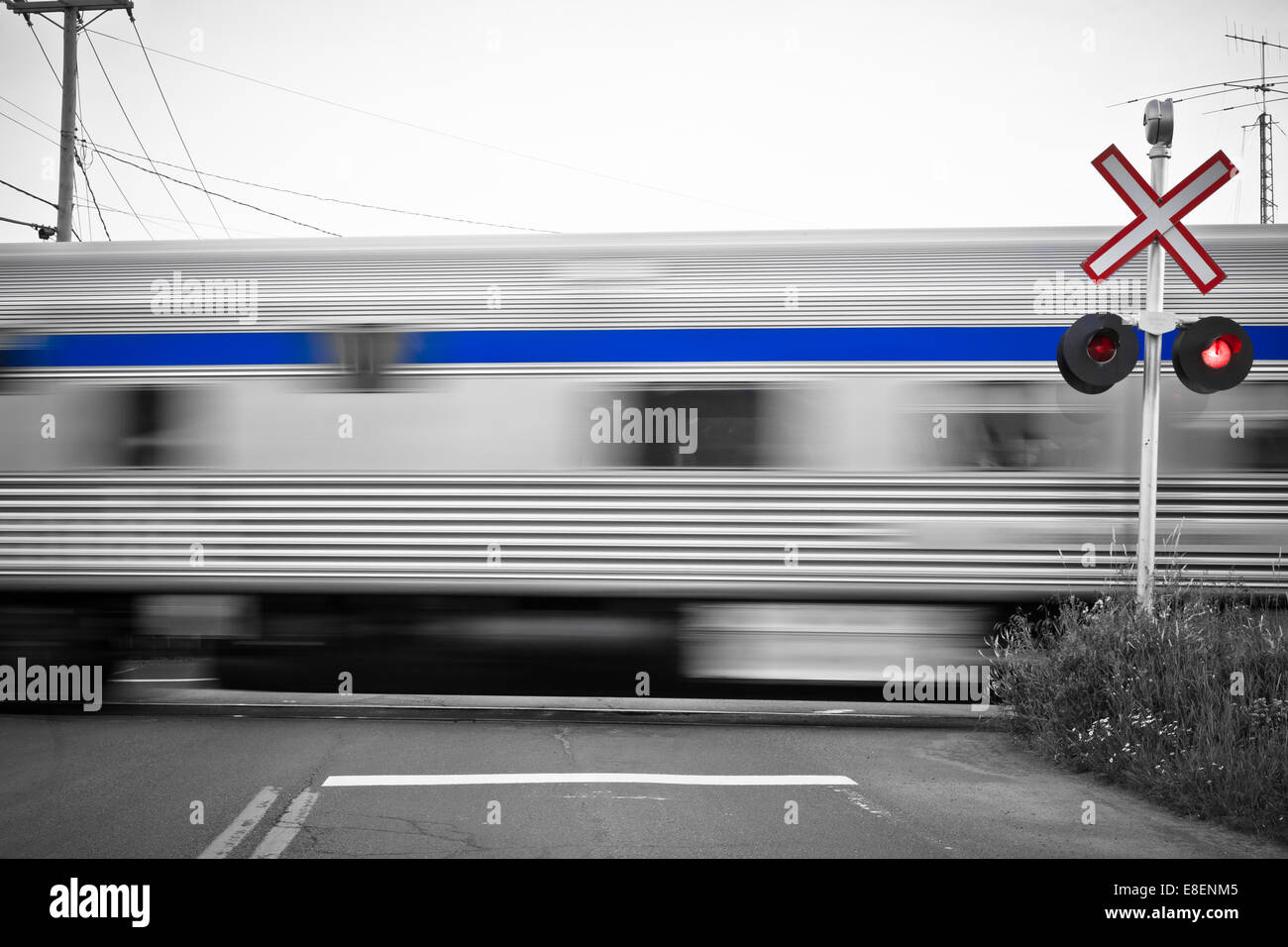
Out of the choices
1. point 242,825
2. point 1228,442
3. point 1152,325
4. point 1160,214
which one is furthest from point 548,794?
point 1228,442

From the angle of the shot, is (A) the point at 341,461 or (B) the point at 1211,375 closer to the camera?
(B) the point at 1211,375

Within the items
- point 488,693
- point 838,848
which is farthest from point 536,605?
point 838,848

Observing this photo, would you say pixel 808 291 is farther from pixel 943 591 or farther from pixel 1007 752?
pixel 1007 752

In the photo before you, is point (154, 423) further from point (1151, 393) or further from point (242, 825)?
point (1151, 393)

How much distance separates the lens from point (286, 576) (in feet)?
28.8

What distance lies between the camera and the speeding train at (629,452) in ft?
28.0

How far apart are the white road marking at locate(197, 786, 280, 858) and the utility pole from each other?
14.0 meters

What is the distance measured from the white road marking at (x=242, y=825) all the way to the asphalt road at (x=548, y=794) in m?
0.02

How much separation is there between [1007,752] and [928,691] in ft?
3.04

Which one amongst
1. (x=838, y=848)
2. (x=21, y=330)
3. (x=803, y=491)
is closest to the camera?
(x=838, y=848)

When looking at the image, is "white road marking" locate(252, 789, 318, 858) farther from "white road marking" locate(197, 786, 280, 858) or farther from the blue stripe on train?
the blue stripe on train

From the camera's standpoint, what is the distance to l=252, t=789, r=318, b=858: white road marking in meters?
5.36

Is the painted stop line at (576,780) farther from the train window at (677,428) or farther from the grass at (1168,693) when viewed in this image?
the train window at (677,428)

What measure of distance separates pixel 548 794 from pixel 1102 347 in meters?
4.44
